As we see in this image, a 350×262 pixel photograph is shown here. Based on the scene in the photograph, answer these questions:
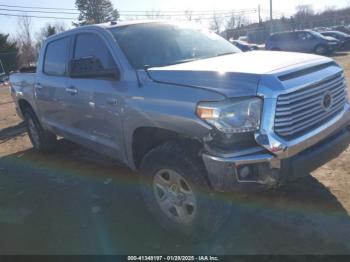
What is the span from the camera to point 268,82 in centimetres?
296

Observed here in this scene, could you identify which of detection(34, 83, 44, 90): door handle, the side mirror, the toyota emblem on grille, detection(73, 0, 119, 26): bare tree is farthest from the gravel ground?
detection(73, 0, 119, 26): bare tree

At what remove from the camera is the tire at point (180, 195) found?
322 cm

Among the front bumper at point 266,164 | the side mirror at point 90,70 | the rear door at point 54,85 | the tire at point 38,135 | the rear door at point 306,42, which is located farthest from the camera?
the rear door at point 306,42

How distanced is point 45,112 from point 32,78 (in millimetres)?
668

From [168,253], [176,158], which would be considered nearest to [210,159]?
[176,158]

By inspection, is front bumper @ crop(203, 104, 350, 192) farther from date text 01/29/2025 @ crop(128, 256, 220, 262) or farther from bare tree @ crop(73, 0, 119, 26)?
bare tree @ crop(73, 0, 119, 26)

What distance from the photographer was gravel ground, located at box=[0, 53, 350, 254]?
3479 millimetres

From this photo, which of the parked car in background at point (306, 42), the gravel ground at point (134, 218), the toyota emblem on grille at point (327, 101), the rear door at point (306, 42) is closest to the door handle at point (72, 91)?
the gravel ground at point (134, 218)

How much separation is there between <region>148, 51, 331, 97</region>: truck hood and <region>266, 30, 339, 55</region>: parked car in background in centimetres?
2254

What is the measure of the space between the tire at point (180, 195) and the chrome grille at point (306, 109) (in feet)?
2.48

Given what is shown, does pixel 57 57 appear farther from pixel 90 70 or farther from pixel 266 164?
pixel 266 164

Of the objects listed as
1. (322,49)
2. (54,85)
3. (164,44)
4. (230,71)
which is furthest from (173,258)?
(322,49)

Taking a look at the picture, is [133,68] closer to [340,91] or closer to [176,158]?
[176,158]

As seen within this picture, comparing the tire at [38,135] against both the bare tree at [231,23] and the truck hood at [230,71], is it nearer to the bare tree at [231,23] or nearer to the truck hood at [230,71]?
the truck hood at [230,71]
